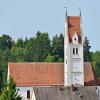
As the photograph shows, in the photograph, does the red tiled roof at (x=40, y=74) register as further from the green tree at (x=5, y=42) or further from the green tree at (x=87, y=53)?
the green tree at (x=5, y=42)

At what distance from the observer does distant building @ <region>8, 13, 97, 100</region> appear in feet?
360

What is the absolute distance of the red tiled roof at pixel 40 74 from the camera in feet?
365

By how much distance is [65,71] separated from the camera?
111 meters

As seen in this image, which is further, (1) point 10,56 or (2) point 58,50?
(1) point 10,56

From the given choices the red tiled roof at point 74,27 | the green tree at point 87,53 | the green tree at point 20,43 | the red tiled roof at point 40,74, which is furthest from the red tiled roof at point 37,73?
the green tree at point 20,43

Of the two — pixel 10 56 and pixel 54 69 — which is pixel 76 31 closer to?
pixel 54 69

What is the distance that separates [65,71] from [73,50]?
2.82 meters

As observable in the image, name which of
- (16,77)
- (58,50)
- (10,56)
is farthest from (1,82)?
(10,56)

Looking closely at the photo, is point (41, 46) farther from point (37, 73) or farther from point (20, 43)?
point (37, 73)

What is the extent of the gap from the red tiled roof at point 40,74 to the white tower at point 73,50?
155cm

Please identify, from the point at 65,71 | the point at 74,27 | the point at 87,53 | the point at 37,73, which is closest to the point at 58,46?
the point at 87,53

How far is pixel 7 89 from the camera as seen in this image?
85875 mm

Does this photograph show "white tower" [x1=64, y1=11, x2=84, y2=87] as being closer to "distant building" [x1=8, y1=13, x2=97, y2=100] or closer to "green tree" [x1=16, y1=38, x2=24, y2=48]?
"distant building" [x1=8, y1=13, x2=97, y2=100]

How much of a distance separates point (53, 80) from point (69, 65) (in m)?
3.40
